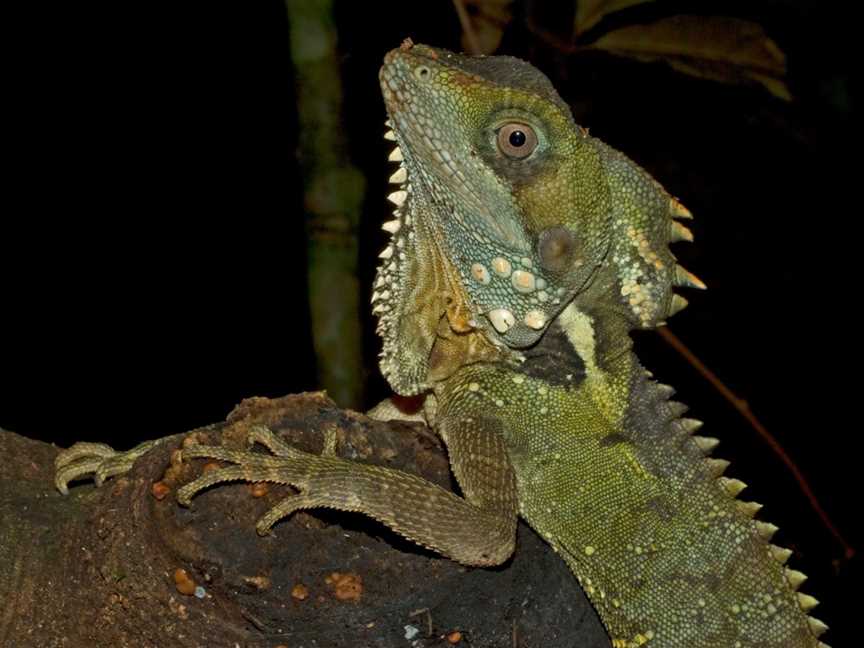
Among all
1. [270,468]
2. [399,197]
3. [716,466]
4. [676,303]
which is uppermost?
[399,197]

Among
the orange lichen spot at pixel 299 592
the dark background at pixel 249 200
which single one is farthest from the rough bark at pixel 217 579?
the dark background at pixel 249 200

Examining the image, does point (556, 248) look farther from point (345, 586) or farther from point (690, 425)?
point (345, 586)

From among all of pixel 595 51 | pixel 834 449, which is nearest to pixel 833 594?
pixel 834 449

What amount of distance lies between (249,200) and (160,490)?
3.84 meters

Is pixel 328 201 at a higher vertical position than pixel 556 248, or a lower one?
lower

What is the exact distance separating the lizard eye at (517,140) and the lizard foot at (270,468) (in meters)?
1.11

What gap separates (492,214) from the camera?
3129mm

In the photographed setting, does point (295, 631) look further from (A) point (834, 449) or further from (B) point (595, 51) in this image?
(A) point (834, 449)

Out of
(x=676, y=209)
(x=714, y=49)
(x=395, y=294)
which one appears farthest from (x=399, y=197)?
(x=714, y=49)

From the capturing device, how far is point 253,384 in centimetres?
647

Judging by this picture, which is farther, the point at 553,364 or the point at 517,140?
the point at 553,364

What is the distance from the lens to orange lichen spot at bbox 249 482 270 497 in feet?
8.71

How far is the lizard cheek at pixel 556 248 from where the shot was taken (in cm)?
311

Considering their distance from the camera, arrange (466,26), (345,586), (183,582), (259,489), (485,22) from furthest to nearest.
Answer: (485,22) → (466,26) → (259,489) → (345,586) → (183,582)
